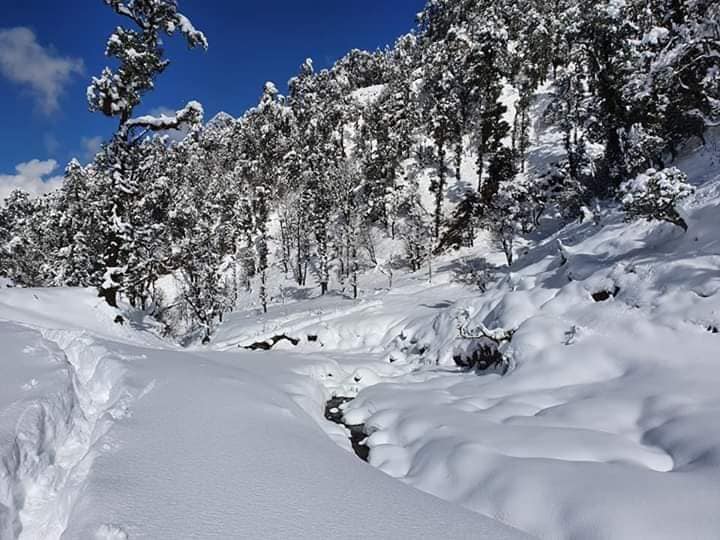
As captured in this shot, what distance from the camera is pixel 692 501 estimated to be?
3957 millimetres

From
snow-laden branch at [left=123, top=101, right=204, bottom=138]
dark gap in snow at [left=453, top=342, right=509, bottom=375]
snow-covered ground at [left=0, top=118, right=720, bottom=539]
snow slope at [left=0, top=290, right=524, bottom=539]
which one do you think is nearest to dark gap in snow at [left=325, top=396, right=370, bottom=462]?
snow-covered ground at [left=0, top=118, right=720, bottom=539]

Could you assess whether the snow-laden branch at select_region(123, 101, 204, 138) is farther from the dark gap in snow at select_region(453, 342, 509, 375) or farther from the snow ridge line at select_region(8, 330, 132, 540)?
the dark gap in snow at select_region(453, 342, 509, 375)

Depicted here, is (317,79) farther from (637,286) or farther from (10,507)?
(10,507)

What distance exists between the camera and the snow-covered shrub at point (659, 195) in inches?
372

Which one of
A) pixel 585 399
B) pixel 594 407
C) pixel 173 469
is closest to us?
pixel 173 469

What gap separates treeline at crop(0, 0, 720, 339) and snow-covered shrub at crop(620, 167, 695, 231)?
0.68 ft

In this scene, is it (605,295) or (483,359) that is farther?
(483,359)

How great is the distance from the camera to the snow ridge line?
143 inches

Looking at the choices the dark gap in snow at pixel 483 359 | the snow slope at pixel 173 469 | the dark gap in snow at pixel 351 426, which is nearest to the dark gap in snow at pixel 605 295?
the dark gap in snow at pixel 483 359

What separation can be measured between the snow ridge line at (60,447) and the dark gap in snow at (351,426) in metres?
3.87

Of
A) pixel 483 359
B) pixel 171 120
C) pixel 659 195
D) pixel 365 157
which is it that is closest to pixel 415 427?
pixel 483 359

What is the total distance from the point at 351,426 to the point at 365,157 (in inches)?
1855

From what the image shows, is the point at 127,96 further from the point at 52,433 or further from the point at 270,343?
the point at 270,343

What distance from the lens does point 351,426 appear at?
8758mm
